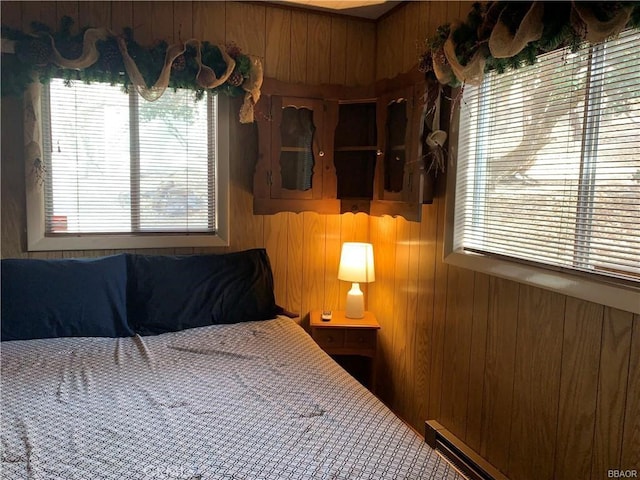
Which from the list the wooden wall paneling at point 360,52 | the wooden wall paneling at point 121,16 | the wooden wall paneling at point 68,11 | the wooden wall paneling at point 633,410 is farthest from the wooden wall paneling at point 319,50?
the wooden wall paneling at point 633,410

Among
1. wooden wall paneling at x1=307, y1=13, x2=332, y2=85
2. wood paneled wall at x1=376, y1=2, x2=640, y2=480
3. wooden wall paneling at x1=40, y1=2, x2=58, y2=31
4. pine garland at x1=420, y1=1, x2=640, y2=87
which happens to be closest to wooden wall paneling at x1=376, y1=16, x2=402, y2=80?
wood paneled wall at x1=376, y1=2, x2=640, y2=480

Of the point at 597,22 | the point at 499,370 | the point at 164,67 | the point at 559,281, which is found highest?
the point at 164,67

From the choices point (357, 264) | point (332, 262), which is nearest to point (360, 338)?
point (357, 264)

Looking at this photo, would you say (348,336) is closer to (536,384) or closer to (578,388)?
(536,384)

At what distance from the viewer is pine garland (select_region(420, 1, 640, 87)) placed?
147 centimetres

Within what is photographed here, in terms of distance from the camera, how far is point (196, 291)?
8.63ft

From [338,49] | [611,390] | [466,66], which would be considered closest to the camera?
[611,390]

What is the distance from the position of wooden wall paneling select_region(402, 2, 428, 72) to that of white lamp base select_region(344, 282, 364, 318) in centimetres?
137

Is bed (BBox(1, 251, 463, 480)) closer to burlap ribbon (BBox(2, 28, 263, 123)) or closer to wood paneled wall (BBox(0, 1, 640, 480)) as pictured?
wood paneled wall (BBox(0, 1, 640, 480))

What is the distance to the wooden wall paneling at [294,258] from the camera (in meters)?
3.10

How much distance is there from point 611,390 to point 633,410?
0.09m

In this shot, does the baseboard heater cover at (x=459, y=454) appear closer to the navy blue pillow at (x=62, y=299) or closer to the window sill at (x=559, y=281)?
the window sill at (x=559, y=281)

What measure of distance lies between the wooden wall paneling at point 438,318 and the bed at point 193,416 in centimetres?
69

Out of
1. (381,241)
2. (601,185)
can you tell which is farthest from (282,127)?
(601,185)
